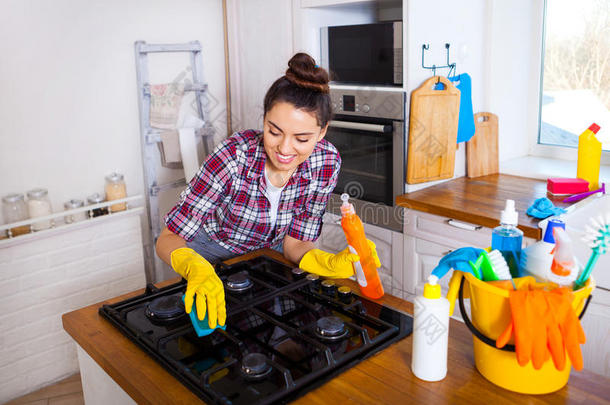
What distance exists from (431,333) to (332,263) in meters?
0.50

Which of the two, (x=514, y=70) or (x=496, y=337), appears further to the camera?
(x=514, y=70)

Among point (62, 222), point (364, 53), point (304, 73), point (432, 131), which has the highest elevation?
point (364, 53)

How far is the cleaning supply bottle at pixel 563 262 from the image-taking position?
0.88m

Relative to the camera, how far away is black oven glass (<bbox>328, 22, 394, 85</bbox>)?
8.00ft

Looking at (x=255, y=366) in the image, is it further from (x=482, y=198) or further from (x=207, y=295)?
(x=482, y=198)

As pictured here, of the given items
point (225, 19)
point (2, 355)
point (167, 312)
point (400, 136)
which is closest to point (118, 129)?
point (225, 19)

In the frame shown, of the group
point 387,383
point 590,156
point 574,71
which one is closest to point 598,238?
point 387,383

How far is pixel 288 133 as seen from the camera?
1.52 meters

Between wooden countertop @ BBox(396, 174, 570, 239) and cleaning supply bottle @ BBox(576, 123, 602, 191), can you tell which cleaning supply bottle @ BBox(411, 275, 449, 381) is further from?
cleaning supply bottle @ BBox(576, 123, 602, 191)

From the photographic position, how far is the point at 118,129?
281 cm

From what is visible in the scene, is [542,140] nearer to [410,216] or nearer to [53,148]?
[410,216]

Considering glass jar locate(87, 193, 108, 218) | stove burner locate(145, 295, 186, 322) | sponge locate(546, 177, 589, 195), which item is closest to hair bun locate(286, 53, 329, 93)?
stove burner locate(145, 295, 186, 322)

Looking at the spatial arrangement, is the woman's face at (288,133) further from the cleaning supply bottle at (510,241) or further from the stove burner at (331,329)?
the cleaning supply bottle at (510,241)

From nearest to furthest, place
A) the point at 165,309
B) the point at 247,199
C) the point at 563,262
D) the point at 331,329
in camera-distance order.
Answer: the point at 563,262 < the point at 331,329 < the point at 165,309 < the point at 247,199
